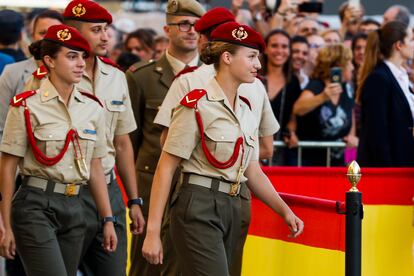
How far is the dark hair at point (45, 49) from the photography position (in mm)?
7711

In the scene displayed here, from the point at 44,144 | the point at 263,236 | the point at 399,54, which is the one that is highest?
the point at 399,54

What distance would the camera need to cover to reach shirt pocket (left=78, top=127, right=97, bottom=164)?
25.2 ft

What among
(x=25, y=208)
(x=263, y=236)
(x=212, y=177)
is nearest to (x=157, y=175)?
(x=212, y=177)

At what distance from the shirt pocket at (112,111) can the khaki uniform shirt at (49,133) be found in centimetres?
64

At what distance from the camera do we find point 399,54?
10688 millimetres

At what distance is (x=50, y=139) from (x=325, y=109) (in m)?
5.32

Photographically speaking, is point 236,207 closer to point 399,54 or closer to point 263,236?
point 263,236

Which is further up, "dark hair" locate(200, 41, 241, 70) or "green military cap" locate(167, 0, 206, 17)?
"green military cap" locate(167, 0, 206, 17)

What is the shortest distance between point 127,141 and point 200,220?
4.87 ft

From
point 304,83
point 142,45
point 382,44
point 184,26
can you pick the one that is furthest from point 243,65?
point 142,45

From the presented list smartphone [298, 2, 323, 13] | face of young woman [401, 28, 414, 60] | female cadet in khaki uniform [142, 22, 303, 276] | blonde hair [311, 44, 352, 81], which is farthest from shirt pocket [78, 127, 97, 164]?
smartphone [298, 2, 323, 13]

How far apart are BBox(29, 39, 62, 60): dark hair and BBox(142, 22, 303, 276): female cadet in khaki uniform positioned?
0.90 meters

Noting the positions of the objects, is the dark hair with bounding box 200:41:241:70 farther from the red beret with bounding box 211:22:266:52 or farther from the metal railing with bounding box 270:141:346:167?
the metal railing with bounding box 270:141:346:167

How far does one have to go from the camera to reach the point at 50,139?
7.56 meters
